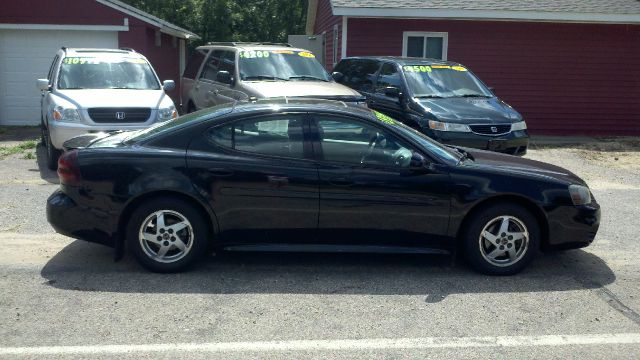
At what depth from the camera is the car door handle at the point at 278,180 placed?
5695mm

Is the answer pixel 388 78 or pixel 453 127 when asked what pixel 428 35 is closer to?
pixel 388 78

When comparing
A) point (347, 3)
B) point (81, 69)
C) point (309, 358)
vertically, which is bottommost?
point (309, 358)

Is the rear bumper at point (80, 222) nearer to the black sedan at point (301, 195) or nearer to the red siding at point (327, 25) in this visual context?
the black sedan at point (301, 195)

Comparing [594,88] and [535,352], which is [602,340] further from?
[594,88]

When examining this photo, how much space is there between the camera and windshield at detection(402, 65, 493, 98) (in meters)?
11.4

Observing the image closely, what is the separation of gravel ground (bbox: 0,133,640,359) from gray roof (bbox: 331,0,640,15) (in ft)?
32.1

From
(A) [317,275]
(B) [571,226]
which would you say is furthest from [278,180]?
(B) [571,226]

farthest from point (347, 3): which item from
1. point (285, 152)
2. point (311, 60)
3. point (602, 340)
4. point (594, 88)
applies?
point (602, 340)

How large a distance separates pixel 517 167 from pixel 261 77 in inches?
231

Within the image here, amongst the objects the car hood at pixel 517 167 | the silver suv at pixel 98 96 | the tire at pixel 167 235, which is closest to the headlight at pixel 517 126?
the car hood at pixel 517 167

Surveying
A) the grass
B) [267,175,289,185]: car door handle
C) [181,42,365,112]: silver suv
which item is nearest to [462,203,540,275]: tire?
[267,175,289,185]: car door handle

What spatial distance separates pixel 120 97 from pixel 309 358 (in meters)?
7.13

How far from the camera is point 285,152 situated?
5.80 metres

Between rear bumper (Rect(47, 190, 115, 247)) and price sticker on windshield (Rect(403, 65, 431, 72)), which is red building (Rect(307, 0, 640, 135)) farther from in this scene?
rear bumper (Rect(47, 190, 115, 247))
